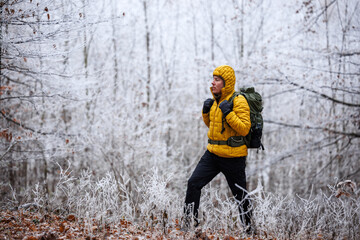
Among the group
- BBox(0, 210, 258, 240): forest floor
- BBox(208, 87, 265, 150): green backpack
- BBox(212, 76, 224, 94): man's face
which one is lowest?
BBox(0, 210, 258, 240): forest floor

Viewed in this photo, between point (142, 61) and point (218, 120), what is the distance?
846 centimetres

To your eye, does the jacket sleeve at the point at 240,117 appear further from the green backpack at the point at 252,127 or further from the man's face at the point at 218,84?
the man's face at the point at 218,84

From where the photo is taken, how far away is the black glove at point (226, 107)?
302cm

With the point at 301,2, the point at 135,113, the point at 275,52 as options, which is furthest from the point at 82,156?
the point at 301,2

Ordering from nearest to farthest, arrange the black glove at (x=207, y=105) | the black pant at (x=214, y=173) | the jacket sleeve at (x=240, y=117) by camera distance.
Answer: the jacket sleeve at (x=240, y=117)
the black pant at (x=214, y=173)
the black glove at (x=207, y=105)

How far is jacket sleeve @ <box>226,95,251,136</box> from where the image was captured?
2.97 meters

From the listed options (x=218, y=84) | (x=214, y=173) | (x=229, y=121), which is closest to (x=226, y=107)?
(x=229, y=121)

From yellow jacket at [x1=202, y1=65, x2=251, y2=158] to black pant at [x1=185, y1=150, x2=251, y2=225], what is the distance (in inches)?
4.4

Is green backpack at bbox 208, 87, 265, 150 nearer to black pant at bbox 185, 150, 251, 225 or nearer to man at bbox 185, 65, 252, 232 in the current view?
man at bbox 185, 65, 252, 232

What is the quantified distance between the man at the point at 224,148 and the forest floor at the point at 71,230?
312 millimetres

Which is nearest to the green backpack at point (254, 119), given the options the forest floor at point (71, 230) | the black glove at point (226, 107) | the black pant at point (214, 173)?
the black glove at point (226, 107)

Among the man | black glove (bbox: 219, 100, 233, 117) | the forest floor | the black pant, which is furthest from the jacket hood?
the forest floor

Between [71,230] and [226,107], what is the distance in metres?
2.06

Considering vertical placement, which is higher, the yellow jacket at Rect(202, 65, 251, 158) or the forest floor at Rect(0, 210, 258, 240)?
the yellow jacket at Rect(202, 65, 251, 158)
